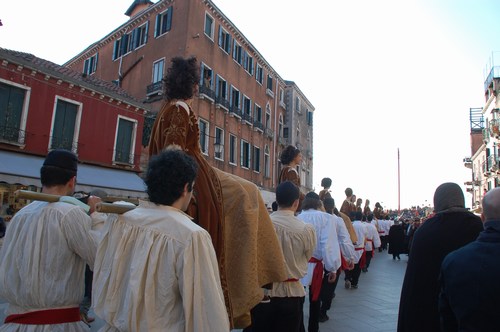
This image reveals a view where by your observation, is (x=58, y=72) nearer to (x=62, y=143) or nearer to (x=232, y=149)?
(x=62, y=143)

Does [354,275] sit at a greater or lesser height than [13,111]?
lesser

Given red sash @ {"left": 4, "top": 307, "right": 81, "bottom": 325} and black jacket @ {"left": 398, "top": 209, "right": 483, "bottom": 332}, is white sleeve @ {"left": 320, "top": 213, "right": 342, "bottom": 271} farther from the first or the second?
red sash @ {"left": 4, "top": 307, "right": 81, "bottom": 325}

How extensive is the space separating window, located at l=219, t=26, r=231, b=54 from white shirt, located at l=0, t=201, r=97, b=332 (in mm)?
23314

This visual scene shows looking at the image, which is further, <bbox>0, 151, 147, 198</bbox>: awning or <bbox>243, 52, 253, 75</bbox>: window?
<bbox>243, 52, 253, 75</bbox>: window

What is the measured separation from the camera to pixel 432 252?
328cm

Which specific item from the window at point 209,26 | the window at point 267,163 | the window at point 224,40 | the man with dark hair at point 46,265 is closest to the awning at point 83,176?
the man with dark hair at point 46,265

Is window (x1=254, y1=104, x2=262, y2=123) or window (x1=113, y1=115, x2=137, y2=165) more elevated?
window (x1=254, y1=104, x2=262, y2=123)

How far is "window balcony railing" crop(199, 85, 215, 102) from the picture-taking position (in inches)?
859

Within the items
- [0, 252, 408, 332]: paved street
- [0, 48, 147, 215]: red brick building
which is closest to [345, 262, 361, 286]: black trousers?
[0, 252, 408, 332]: paved street

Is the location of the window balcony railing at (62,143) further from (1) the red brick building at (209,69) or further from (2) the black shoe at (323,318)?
(2) the black shoe at (323,318)

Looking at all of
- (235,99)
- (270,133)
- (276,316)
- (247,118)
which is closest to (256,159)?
(270,133)

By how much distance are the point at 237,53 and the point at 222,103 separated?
481cm

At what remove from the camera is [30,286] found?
88.0 inches

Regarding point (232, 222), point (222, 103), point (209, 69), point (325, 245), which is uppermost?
point (209, 69)
